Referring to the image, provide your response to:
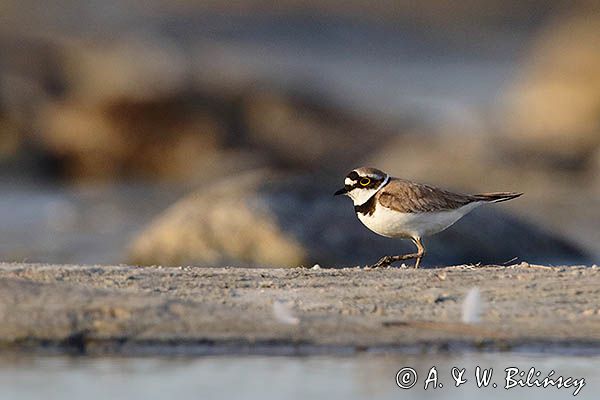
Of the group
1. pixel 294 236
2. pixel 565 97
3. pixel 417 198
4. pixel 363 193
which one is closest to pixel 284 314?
pixel 417 198

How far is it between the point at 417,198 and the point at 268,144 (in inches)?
734

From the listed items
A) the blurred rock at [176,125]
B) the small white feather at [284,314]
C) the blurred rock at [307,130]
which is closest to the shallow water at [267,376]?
the small white feather at [284,314]

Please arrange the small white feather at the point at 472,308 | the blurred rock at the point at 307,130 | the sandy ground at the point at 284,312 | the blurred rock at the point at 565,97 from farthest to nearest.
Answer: the blurred rock at the point at 307,130, the blurred rock at the point at 565,97, the small white feather at the point at 472,308, the sandy ground at the point at 284,312

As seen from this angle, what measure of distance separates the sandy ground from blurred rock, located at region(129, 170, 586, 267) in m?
4.33

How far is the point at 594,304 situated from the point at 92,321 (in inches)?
103

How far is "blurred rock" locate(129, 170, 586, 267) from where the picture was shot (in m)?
12.5

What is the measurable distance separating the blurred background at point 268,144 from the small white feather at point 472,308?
15.7 feet

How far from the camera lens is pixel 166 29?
49.0m

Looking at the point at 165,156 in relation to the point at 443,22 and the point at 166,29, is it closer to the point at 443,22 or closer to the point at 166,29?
the point at 166,29

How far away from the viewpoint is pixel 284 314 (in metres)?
7.20

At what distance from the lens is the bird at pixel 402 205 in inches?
345

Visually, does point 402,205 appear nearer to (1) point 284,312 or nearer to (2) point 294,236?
(1) point 284,312

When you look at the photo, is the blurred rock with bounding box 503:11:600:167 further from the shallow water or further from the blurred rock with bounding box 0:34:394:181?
the shallow water

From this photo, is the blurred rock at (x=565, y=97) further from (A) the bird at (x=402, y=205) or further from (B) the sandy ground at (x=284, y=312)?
Answer: (B) the sandy ground at (x=284, y=312)
